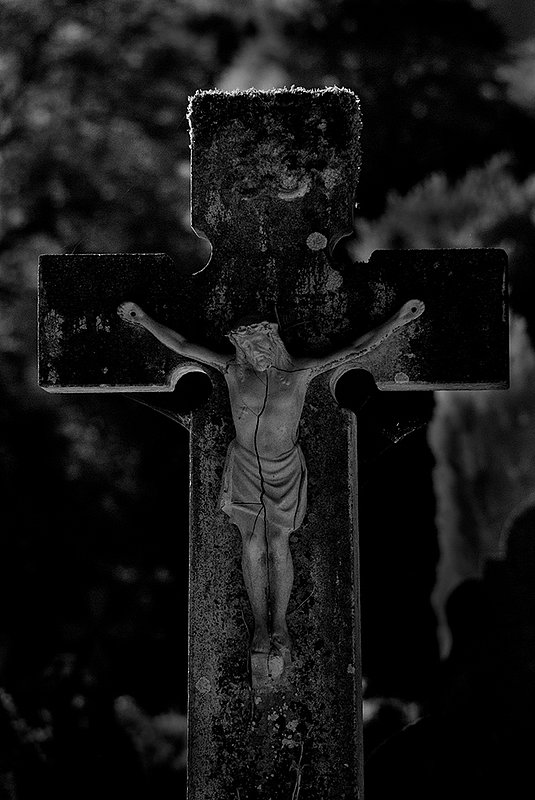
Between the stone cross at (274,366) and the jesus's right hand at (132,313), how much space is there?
0.01 metres

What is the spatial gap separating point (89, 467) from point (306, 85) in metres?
4.41

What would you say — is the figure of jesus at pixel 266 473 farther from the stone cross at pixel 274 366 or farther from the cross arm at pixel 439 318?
the cross arm at pixel 439 318

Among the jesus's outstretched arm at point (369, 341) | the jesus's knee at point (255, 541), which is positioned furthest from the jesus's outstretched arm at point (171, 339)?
the jesus's knee at point (255, 541)

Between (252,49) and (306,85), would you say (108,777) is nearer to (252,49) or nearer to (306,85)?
(306,85)

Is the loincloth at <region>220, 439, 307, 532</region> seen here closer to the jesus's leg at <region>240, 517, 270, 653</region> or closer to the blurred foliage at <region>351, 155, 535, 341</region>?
the jesus's leg at <region>240, 517, 270, 653</region>

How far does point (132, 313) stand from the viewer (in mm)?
6559

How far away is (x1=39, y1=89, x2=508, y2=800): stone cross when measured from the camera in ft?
20.3

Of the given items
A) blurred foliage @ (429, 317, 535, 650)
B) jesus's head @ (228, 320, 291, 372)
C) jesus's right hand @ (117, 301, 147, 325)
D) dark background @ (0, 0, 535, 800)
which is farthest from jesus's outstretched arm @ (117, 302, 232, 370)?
blurred foliage @ (429, 317, 535, 650)

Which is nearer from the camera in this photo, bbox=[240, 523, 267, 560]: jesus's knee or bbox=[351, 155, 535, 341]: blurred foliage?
bbox=[240, 523, 267, 560]: jesus's knee

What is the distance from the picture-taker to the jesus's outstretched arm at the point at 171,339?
6367 millimetres

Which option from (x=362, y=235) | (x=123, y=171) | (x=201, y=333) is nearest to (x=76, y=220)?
(x=123, y=171)

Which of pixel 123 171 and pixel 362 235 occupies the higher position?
pixel 123 171

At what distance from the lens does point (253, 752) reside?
621 centimetres

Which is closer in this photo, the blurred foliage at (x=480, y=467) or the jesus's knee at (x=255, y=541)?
the jesus's knee at (x=255, y=541)
